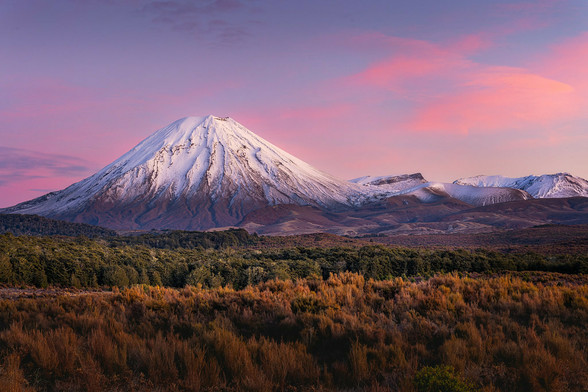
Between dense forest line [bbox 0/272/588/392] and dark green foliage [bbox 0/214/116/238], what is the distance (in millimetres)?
101435

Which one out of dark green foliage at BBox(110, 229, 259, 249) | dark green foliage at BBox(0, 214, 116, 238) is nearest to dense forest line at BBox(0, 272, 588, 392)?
dark green foliage at BBox(110, 229, 259, 249)

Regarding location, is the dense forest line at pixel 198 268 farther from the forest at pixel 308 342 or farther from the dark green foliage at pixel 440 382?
the dark green foliage at pixel 440 382

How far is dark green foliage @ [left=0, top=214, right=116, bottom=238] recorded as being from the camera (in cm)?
10062

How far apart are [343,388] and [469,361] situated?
200cm

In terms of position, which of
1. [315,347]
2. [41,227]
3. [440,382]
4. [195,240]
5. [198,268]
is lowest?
[195,240]

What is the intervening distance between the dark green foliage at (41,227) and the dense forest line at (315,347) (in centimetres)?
10144

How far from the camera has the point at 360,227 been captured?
446 feet

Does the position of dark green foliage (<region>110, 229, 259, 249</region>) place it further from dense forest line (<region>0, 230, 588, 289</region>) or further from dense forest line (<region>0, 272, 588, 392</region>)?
dense forest line (<region>0, 272, 588, 392</region>)

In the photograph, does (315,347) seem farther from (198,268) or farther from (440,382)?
(198,268)

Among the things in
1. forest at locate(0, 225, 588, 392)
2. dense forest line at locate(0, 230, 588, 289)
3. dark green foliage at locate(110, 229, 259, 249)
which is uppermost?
forest at locate(0, 225, 588, 392)

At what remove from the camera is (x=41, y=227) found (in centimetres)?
10406

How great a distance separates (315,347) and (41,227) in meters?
118

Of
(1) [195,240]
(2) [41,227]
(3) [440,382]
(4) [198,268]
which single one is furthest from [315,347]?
(2) [41,227]

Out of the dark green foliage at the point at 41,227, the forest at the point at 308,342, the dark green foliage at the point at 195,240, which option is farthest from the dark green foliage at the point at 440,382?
the dark green foliage at the point at 41,227
